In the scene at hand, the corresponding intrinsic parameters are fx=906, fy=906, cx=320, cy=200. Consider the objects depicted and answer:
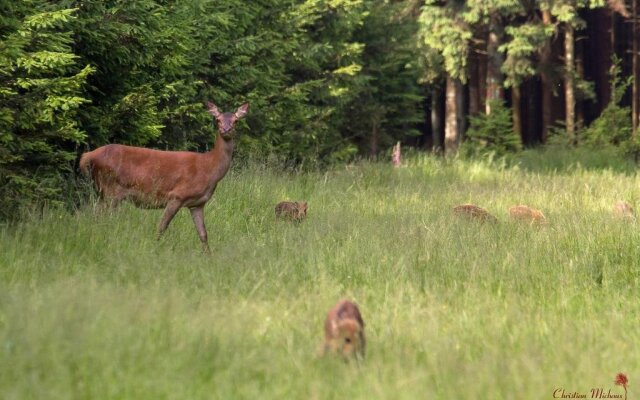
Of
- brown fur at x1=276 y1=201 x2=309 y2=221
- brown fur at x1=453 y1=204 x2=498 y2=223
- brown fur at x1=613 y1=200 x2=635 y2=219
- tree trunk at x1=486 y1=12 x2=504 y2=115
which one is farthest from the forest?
brown fur at x1=613 y1=200 x2=635 y2=219

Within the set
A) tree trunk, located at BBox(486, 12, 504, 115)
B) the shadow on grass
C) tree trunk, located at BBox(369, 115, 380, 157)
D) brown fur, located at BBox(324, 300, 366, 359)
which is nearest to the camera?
brown fur, located at BBox(324, 300, 366, 359)

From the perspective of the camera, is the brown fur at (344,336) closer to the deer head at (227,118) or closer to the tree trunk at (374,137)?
the deer head at (227,118)

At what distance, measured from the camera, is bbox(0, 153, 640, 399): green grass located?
14.4 ft

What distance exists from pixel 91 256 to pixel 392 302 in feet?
9.13

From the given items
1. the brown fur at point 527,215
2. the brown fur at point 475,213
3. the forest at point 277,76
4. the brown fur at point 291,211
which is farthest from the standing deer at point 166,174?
the brown fur at point 527,215

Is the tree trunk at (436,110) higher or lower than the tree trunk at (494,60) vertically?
lower

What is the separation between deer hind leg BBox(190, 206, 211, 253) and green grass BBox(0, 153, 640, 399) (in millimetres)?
194

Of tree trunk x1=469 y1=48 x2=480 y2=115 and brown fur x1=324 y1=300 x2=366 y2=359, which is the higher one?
tree trunk x1=469 y1=48 x2=480 y2=115

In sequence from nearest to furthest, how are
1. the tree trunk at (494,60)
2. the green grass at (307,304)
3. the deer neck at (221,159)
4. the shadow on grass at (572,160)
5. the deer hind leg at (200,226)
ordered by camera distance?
the green grass at (307,304), the deer hind leg at (200,226), the deer neck at (221,159), the shadow on grass at (572,160), the tree trunk at (494,60)

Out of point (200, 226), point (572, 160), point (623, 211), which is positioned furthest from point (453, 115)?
point (200, 226)

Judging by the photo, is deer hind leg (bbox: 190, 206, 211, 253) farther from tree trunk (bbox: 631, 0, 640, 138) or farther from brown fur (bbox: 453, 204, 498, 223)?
tree trunk (bbox: 631, 0, 640, 138)

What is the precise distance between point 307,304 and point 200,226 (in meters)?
2.96

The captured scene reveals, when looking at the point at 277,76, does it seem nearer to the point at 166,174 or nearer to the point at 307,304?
the point at 166,174

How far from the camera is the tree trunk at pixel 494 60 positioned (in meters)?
24.8
